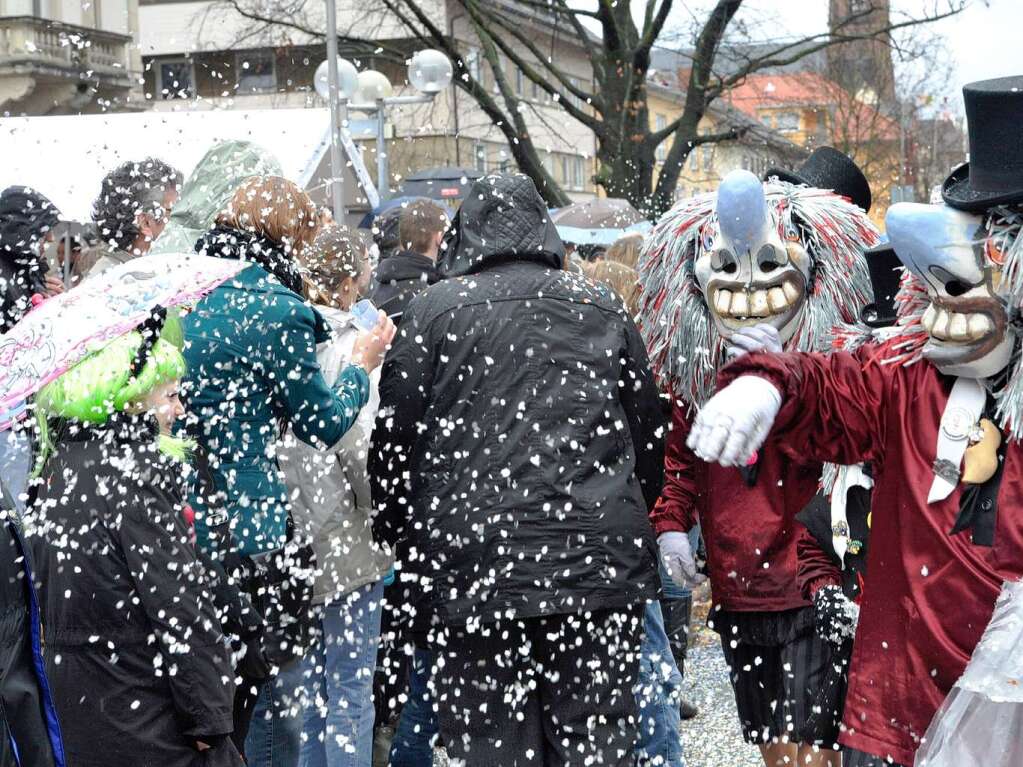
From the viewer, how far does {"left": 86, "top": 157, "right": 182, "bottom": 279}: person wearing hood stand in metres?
4.96

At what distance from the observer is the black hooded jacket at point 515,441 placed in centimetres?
391

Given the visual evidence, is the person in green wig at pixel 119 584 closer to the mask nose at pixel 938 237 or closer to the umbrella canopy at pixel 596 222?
the mask nose at pixel 938 237

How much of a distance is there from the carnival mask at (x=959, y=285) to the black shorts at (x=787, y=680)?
1275mm

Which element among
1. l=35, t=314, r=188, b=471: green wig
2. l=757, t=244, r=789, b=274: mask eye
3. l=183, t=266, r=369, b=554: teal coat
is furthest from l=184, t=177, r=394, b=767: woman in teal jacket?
l=757, t=244, r=789, b=274: mask eye

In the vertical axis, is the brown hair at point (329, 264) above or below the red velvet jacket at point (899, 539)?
above

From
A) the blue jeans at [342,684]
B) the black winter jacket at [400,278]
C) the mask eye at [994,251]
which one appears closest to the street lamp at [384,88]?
the black winter jacket at [400,278]

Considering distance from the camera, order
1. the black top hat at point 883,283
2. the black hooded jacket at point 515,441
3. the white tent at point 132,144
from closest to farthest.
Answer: the black hooded jacket at point 515,441
the black top hat at point 883,283
the white tent at point 132,144

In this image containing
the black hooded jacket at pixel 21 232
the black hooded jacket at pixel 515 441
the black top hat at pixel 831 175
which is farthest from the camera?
the black hooded jacket at pixel 21 232

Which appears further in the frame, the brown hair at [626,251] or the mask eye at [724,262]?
the brown hair at [626,251]

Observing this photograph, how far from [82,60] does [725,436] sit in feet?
60.8

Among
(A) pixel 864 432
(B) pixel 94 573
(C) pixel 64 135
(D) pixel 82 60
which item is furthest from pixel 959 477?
(D) pixel 82 60

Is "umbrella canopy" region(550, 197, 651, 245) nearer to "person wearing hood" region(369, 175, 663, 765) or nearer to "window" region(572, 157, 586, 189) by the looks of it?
"person wearing hood" region(369, 175, 663, 765)

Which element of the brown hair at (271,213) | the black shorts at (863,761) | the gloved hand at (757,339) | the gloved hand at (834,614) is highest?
the brown hair at (271,213)

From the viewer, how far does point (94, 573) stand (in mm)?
3527
